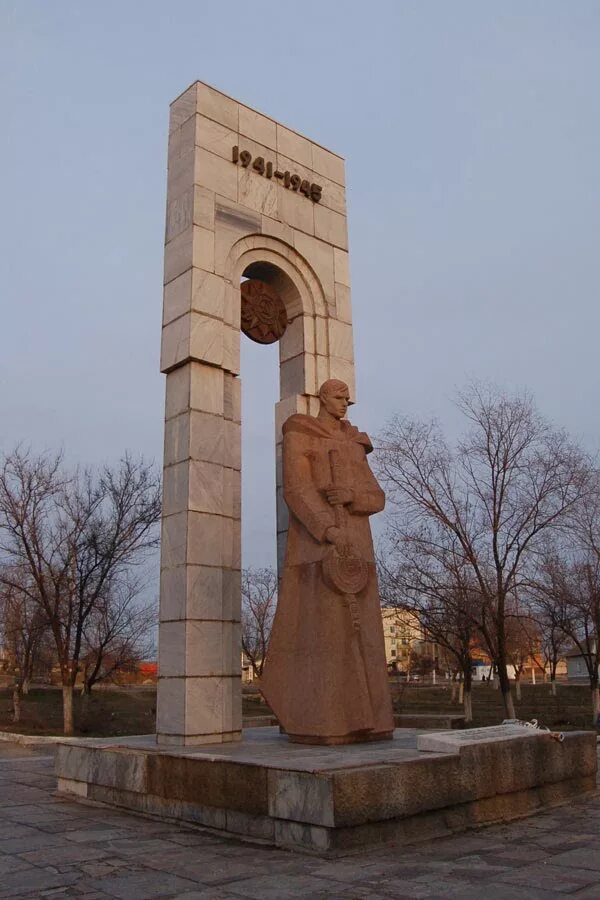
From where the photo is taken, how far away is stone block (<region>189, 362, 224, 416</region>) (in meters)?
10.5

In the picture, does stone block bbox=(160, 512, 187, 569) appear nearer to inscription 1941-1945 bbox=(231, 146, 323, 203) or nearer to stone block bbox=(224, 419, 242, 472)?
stone block bbox=(224, 419, 242, 472)

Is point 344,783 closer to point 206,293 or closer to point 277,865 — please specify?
point 277,865

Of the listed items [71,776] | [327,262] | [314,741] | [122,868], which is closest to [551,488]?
[327,262]

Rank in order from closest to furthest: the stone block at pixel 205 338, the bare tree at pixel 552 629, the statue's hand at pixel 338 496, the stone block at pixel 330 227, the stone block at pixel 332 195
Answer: the statue's hand at pixel 338 496 → the stone block at pixel 205 338 → the stone block at pixel 330 227 → the stone block at pixel 332 195 → the bare tree at pixel 552 629

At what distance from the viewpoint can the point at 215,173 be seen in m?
11.6

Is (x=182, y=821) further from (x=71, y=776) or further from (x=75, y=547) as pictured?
(x=75, y=547)

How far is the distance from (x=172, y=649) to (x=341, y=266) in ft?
22.2

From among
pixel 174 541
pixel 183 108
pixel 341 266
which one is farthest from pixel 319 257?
pixel 174 541

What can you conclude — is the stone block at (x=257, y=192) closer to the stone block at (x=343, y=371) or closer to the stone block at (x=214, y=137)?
the stone block at (x=214, y=137)

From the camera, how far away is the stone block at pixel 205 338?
34.7ft

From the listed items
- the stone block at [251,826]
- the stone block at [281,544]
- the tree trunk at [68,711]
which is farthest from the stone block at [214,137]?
the tree trunk at [68,711]

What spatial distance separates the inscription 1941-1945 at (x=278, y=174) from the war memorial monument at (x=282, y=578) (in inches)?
1.3

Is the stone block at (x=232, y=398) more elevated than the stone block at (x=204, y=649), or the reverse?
the stone block at (x=232, y=398)

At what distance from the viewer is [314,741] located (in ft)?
28.8
